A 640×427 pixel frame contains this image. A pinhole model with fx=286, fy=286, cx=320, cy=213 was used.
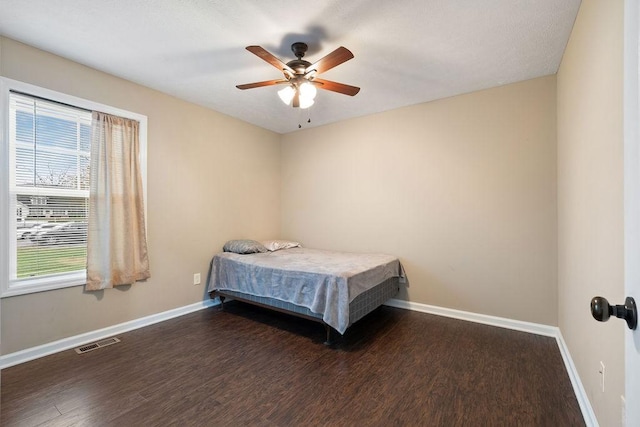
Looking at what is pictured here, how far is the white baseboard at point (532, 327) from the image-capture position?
1707 millimetres

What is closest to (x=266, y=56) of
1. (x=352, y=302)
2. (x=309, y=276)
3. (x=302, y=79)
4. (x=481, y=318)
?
(x=302, y=79)

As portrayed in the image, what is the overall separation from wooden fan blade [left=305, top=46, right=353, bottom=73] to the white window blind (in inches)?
89.6

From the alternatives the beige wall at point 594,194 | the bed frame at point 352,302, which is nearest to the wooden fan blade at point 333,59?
the beige wall at point 594,194

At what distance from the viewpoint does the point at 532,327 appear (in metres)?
2.87

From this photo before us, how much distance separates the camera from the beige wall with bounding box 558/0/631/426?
1238 millimetres

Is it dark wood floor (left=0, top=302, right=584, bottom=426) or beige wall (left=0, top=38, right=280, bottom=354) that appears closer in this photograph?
dark wood floor (left=0, top=302, right=584, bottom=426)

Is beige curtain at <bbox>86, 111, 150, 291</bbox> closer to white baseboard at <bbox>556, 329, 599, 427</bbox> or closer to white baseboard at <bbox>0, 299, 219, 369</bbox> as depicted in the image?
white baseboard at <bbox>0, 299, 219, 369</bbox>

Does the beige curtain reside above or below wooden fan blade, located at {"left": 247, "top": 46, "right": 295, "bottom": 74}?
below

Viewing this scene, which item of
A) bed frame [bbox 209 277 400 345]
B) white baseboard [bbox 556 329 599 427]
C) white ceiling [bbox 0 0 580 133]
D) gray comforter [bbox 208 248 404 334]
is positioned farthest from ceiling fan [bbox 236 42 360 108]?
white baseboard [bbox 556 329 599 427]

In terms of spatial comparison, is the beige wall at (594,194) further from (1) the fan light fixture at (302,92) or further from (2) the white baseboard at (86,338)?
(2) the white baseboard at (86,338)

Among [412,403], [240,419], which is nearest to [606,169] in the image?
[412,403]

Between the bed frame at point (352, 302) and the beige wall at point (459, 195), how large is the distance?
1.49 ft

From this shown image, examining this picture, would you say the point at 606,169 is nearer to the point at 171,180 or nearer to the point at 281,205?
the point at 171,180

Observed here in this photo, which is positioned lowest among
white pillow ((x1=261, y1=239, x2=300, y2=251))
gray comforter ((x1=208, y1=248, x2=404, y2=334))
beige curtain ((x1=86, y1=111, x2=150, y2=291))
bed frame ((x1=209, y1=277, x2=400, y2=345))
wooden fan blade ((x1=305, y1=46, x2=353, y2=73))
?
bed frame ((x1=209, y1=277, x2=400, y2=345))
